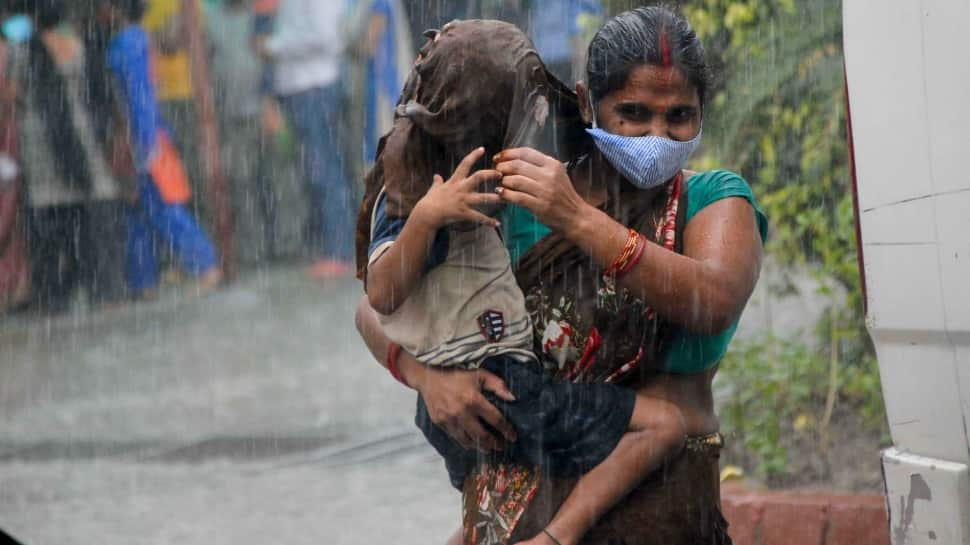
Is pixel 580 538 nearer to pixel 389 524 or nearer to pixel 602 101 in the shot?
pixel 602 101

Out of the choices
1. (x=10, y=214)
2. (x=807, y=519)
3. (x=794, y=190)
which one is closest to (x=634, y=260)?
(x=807, y=519)

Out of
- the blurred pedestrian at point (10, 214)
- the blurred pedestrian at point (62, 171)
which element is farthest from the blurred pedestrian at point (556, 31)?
the blurred pedestrian at point (10, 214)

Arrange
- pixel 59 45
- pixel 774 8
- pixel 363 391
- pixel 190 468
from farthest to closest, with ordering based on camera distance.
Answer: pixel 59 45 → pixel 363 391 → pixel 190 468 → pixel 774 8

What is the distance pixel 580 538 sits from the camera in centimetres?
294

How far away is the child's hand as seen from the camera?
2.71 metres

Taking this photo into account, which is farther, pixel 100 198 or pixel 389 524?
pixel 100 198

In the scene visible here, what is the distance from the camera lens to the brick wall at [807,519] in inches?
189

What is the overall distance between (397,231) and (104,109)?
10192mm

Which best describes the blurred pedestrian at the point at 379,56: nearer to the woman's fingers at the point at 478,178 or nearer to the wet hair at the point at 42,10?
the wet hair at the point at 42,10

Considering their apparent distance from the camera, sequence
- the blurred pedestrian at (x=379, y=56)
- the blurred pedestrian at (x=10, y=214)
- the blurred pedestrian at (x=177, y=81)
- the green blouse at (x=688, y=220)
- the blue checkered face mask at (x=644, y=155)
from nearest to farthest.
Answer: the blue checkered face mask at (x=644, y=155) < the green blouse at (x=688, y=220) < the blurred pedestrian at (x=10, y=214) < the blurred pedestrian at (x=177, y=81) < the blurred pedestrian at (x=379, y=56)

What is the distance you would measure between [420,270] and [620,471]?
20.5 inches

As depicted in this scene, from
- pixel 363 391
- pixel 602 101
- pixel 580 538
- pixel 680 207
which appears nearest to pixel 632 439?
pixel 580 538

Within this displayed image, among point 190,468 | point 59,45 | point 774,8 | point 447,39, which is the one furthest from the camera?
point 59,45

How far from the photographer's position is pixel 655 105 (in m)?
2.91
